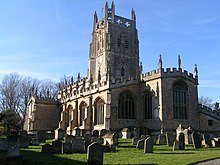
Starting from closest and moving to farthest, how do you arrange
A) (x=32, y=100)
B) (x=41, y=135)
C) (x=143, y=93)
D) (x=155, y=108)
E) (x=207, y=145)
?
(x=207, y=145), (x=41, y=135), (x=155, y=108), (x=143, y=93), (x=32, y=100)

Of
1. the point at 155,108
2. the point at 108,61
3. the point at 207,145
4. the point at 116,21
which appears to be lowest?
the point at 207,145

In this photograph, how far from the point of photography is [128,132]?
27.1 metres

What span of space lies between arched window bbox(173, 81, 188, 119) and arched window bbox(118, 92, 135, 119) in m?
4.99

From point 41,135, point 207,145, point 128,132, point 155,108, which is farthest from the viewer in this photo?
point 155,108

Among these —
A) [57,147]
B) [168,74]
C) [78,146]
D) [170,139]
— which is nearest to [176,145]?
[170,139]

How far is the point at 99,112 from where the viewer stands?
33.9m

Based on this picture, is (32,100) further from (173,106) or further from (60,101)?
(173,106)

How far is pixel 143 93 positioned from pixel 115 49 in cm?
2161

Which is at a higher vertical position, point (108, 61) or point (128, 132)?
point (108, 61)

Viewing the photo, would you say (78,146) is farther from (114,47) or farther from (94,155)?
(114,47)

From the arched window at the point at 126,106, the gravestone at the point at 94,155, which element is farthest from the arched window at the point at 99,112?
the gravestone at the point at 94,155

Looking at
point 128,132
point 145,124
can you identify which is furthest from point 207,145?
point 145,124

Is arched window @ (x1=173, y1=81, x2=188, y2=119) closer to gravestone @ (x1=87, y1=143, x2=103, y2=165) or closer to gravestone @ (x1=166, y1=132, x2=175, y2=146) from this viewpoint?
gravestone @ (x1=166, y1=132, x2=175, y2=146)

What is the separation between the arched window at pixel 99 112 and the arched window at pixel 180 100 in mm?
8585
